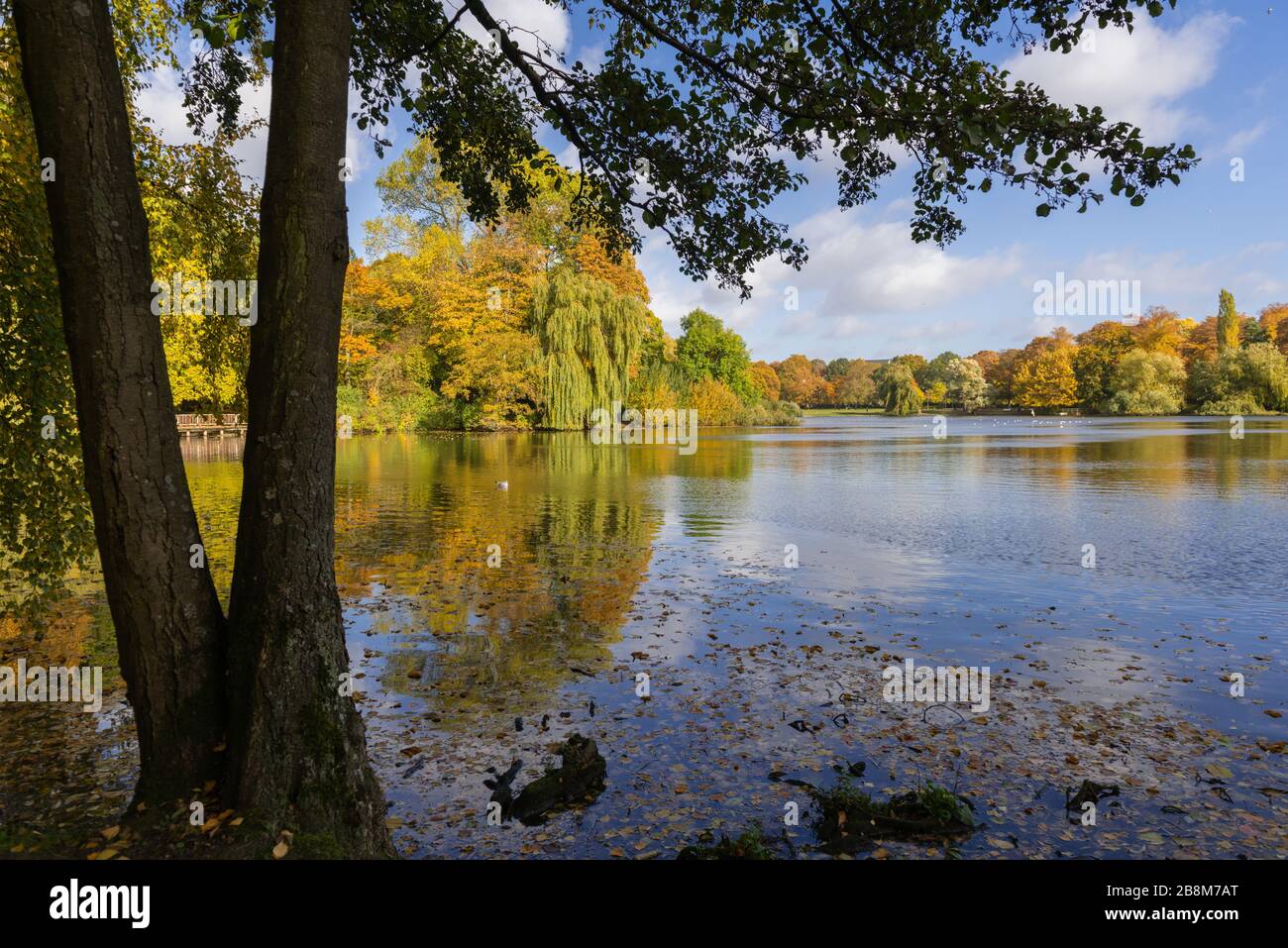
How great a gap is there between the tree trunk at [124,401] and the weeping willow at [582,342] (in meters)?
39.4

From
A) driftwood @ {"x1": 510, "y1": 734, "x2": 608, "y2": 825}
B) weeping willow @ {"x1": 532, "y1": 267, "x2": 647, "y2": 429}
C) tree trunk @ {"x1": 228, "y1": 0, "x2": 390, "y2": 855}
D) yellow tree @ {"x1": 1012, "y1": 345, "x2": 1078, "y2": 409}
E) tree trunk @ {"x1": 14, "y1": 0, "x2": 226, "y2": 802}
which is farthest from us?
yellow tree @ {"x1": 1012, "y1": 345, "x2": 1078, "y2": 409}

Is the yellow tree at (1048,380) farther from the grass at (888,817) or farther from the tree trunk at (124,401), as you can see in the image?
the tree trunk at (124,401)

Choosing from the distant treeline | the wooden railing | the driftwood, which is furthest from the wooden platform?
the distant treeline

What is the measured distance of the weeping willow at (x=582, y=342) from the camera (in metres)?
42.7

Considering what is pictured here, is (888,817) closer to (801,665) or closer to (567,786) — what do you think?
(567,786)

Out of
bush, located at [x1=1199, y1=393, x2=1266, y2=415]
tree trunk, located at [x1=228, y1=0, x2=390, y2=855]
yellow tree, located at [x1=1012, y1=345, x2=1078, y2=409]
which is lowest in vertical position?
tree trunk, located at [x1=228, y1=0, x2=390, y2=855]

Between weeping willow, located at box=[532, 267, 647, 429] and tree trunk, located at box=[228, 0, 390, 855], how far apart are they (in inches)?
1546

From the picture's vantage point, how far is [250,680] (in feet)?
12.4

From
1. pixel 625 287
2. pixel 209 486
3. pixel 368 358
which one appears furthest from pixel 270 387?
pixel 625 287

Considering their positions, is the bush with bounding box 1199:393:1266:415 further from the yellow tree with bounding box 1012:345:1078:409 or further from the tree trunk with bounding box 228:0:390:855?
the tree trunk with bounding box 228:0:390:855

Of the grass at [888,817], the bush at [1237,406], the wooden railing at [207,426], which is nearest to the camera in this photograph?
the grass at [888,817]

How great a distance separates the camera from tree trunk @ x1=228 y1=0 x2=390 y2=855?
367cm

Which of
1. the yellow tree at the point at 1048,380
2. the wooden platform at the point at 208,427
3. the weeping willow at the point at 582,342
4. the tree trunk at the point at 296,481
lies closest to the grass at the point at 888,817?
the tree trunk at the point at 296,481
